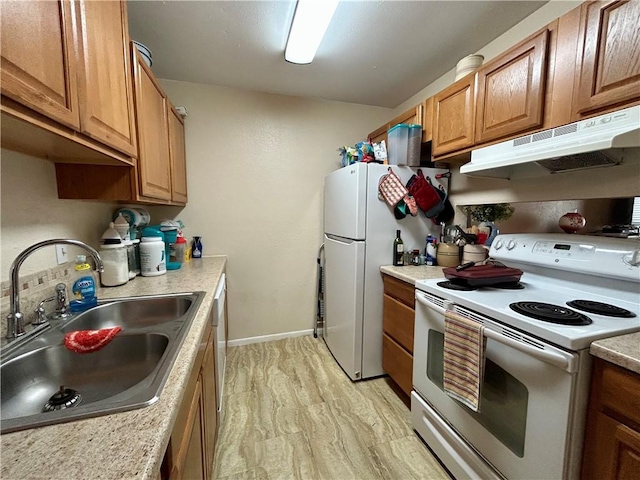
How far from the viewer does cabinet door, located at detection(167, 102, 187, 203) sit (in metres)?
1.93

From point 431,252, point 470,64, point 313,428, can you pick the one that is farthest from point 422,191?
point 313,428

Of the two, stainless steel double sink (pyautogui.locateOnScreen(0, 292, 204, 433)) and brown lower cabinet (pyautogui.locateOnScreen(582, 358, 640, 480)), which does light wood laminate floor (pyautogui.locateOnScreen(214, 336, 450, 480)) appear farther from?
stainless steel double sink (pyautogui.locateOnScreen(0, 292, 204, 433))

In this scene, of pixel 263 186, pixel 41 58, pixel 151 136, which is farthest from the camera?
pixel 263 186

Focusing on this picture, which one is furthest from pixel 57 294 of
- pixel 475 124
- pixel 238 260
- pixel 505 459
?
pixel 475 124

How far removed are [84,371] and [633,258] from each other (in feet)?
6.86

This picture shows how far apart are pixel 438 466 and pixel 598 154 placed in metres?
1.66

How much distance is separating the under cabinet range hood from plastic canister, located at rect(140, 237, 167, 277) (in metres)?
1.95

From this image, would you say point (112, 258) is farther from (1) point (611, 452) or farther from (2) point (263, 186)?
(1) point (611, 452)

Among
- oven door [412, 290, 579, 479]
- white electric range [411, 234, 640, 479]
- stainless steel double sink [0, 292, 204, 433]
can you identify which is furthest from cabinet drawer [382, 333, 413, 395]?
stainless steel double sink [0, 292, 204, 433]

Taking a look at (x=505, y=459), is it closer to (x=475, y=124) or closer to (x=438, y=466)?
(x=438, y=466)

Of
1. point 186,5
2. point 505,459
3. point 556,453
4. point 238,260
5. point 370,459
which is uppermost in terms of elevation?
point 186,5

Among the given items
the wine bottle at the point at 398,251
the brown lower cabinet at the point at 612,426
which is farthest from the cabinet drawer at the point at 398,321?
the brown lower cabinet at the point at 612,426

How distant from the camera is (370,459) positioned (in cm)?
146

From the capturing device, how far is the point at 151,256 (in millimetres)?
1763
